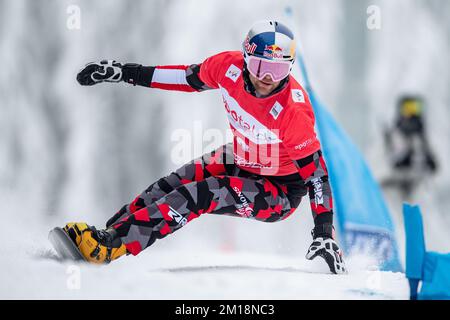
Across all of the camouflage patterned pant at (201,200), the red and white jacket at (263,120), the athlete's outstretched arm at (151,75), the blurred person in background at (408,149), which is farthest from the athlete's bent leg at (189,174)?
the blurred person in background at (408,149)

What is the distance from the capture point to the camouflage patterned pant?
12.1 ft

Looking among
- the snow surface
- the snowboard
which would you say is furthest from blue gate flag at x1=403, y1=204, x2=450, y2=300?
the snowboard

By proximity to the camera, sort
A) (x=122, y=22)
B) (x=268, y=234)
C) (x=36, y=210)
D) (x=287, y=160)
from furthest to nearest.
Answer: (x=122, y=22)
(x=268, y=234)
(x=36, y=210)
(x=287, y=160)

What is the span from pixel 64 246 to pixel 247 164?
134cm

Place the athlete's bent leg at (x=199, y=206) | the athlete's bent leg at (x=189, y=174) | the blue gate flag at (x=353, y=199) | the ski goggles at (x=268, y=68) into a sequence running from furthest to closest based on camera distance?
the blue gate flag at (x=353, y=199) < the athlete's bent leg at (x=189, y=174) < the ski goggles at (x=268, y=68) < the athlete's bent leg at (x=199, y=206)

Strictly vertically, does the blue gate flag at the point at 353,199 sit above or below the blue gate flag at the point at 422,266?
above

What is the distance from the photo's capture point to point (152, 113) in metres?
11.9

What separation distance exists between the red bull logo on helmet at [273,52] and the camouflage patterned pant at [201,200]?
2.51 feet

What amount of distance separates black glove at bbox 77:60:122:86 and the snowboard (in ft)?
3.93

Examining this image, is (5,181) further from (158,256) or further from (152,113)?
(158,256)

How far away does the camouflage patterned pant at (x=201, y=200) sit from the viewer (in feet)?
A: 12.1

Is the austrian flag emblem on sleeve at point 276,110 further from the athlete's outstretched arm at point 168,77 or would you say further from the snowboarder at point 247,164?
the athlete's outstretched arm at point 168,77

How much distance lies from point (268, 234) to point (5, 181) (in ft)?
14.3

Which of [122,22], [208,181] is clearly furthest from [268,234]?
[208,181]
